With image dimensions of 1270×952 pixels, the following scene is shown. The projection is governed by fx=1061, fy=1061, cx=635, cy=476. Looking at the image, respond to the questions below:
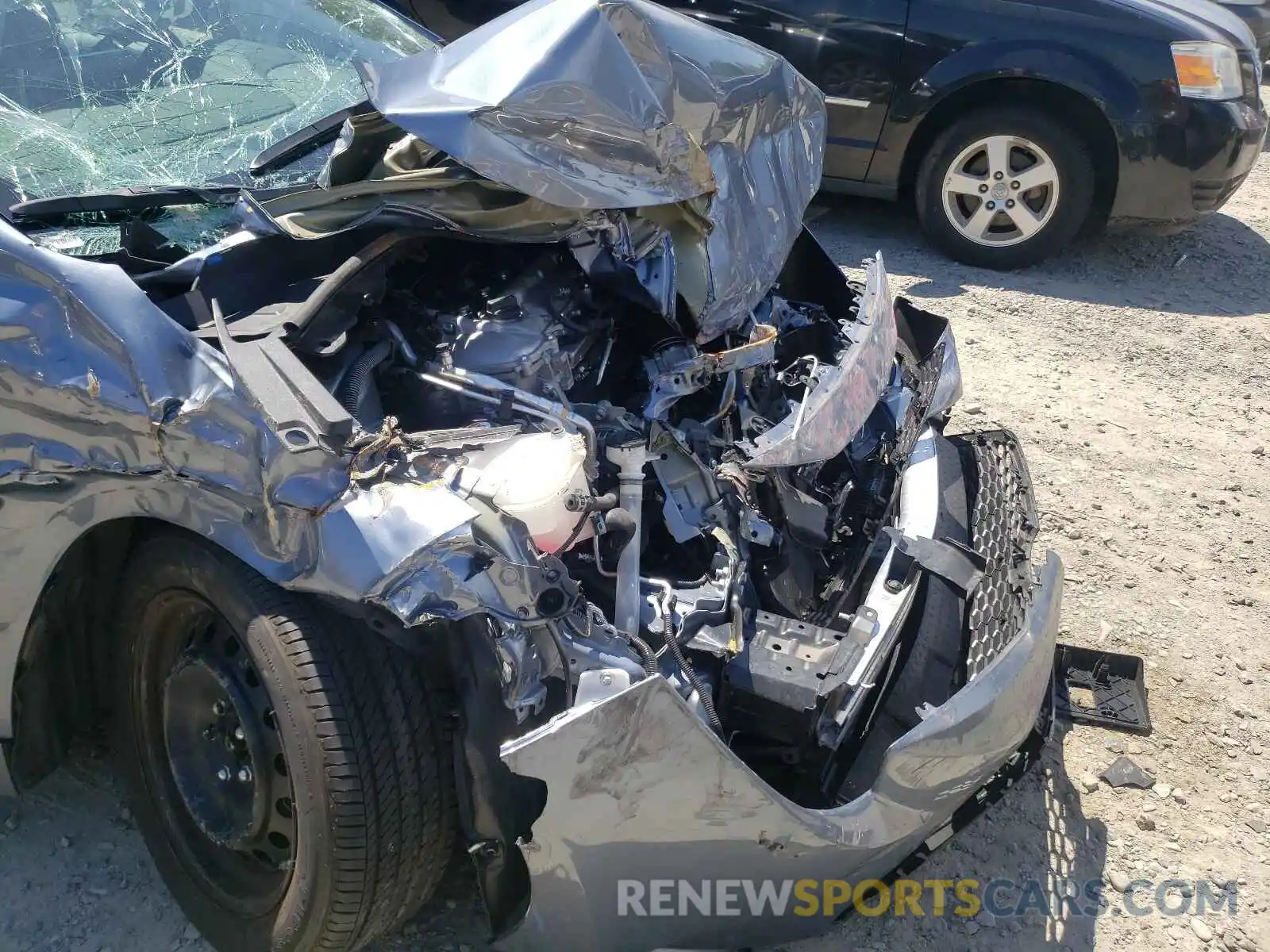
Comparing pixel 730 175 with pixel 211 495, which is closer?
pixel 211 495

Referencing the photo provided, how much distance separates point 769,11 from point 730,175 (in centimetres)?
324

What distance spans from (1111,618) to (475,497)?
7.80 feet

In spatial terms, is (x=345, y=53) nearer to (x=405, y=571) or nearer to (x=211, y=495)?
(x=211, y=495)

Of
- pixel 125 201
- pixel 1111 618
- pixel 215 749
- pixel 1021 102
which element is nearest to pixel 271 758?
pixel 215 749

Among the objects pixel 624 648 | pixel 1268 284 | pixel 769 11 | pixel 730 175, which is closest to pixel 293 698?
pixel 624 648

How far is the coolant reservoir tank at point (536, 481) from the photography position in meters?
1.97

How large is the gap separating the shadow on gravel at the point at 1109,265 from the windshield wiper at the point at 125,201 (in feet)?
12.2

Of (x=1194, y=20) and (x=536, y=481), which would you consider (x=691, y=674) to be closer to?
(x=536, y=481)

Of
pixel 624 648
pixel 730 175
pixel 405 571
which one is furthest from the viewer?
pixel 730 175

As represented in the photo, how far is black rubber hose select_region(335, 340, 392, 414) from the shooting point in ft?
7.30

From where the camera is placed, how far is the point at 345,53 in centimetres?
336

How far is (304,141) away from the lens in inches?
116

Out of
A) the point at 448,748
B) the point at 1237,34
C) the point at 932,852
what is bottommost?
the point at 932,852

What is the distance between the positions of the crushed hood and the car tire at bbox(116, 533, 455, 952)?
935 mm
